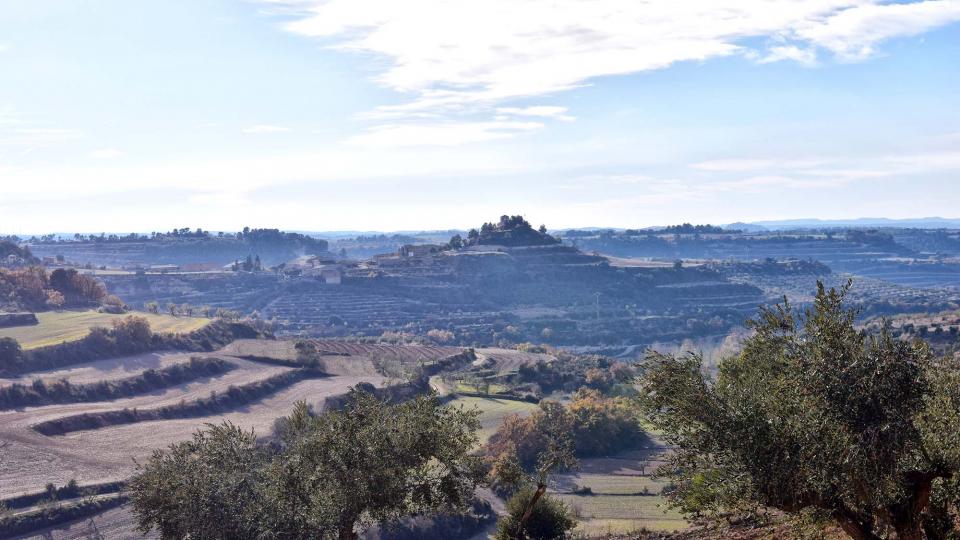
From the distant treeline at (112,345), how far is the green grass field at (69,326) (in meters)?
1.72

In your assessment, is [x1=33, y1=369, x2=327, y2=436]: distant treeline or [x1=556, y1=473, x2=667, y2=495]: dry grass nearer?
[x1=556, y1=473, x2=667, y2=495]: dry grass

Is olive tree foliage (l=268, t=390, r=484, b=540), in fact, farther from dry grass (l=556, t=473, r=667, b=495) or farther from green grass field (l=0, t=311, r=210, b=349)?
green grass field (l=0, t=311, r=210, b=349)

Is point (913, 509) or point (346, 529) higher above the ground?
point (913, 509)

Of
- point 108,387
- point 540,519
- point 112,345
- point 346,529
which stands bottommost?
point 108,387

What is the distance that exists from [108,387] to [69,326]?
2618cm

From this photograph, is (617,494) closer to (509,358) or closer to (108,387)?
(108,387)

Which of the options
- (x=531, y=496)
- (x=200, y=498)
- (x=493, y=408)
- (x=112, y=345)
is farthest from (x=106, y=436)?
(x=200, y=498)

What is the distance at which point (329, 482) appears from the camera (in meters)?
21.5

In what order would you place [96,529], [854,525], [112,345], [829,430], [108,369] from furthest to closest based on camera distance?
[112,345] → [108,369] → [96,529] → [854,525] → [829,430]

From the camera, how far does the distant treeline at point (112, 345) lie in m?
72.0

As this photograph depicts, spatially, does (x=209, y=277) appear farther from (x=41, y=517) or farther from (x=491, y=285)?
(x=41, y=517)

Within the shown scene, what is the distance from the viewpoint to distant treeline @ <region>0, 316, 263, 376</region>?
236ft

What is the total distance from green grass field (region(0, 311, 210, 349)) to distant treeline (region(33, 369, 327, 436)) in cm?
2031

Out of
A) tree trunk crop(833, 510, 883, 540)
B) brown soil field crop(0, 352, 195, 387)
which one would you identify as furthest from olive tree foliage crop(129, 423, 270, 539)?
brown soil field crop(0, 352, 195, 387)
